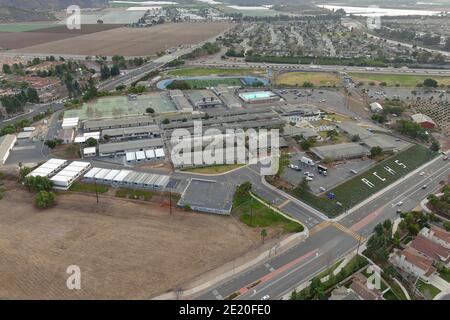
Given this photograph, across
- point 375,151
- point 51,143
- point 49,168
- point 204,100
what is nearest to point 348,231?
point 375,151

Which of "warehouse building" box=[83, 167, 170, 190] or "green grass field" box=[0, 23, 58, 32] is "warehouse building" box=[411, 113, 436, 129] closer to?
"warehouse building" box=[83, 167, 170, 190]

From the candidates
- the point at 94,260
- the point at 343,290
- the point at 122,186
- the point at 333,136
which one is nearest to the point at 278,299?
the point at 343,290

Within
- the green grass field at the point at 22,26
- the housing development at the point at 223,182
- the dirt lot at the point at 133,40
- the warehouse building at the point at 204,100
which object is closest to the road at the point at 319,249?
the housing development at the point at 223,182

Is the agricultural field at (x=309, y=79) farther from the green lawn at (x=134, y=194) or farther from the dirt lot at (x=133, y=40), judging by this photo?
the green lawn at (x=134, y=194)

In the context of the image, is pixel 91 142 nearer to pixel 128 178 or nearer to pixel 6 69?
pixel 128 178

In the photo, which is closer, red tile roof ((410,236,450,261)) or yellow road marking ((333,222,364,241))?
red tile roof ((410,236,450,261))

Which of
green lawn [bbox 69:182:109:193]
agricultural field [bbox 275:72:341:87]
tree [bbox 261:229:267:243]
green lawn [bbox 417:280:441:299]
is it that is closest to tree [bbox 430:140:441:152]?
green lawn [bbox 417:280:441:299]
